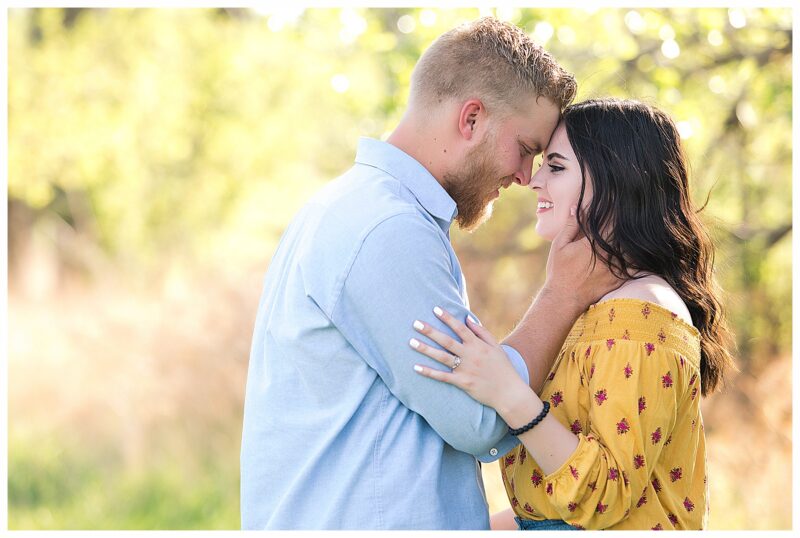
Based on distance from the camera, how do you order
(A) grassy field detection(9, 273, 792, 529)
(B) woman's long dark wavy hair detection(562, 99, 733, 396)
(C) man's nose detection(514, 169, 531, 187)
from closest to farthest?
1. (B) woman's long dark wavy hair detection(562, 99, 733, 396)
2. (C) man's nose detection(514, 169, 531, 187)
3. (A) grassy field detection(9, 273, 792, 529)

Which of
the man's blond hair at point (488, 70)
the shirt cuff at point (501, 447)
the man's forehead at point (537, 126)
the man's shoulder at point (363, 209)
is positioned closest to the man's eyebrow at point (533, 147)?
the man's forehead at point (537, 126)

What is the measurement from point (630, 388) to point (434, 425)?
0.50 m

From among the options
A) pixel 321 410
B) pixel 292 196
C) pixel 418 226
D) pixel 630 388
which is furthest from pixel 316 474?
pixel 292 196

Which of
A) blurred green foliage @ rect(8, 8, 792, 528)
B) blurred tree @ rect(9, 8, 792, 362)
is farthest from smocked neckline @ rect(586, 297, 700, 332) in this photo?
blurred tree @ rect(9, 8, 792, 362)

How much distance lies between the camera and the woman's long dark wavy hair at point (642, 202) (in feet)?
8.16

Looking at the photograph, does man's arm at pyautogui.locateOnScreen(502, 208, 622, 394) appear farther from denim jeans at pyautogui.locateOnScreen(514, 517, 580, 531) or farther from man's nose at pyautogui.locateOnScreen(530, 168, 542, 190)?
denim jeans at pyautogui.locateOnScreen(514, 517, 580, 531)

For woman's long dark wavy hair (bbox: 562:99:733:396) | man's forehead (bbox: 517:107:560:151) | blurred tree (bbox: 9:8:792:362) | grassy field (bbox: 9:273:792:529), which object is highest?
man's forehead (bbox: 517:107:560:151)

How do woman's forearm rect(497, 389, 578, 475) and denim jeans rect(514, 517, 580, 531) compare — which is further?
denim jeans rect(514, 517, 580, 531)

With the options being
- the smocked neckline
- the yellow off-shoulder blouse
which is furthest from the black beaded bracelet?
the smocked neckline

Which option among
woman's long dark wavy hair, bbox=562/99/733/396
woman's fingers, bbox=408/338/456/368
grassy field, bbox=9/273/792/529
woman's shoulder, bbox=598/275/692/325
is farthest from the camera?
grassy field, bbox=9/273/792/529

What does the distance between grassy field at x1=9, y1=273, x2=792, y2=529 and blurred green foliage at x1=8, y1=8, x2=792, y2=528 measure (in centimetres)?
4

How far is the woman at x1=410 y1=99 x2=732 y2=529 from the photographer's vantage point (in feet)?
7.17

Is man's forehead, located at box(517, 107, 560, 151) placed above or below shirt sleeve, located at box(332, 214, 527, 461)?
above

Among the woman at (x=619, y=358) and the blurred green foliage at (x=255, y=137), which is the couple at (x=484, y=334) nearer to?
the woman at (x=619, y=358)
